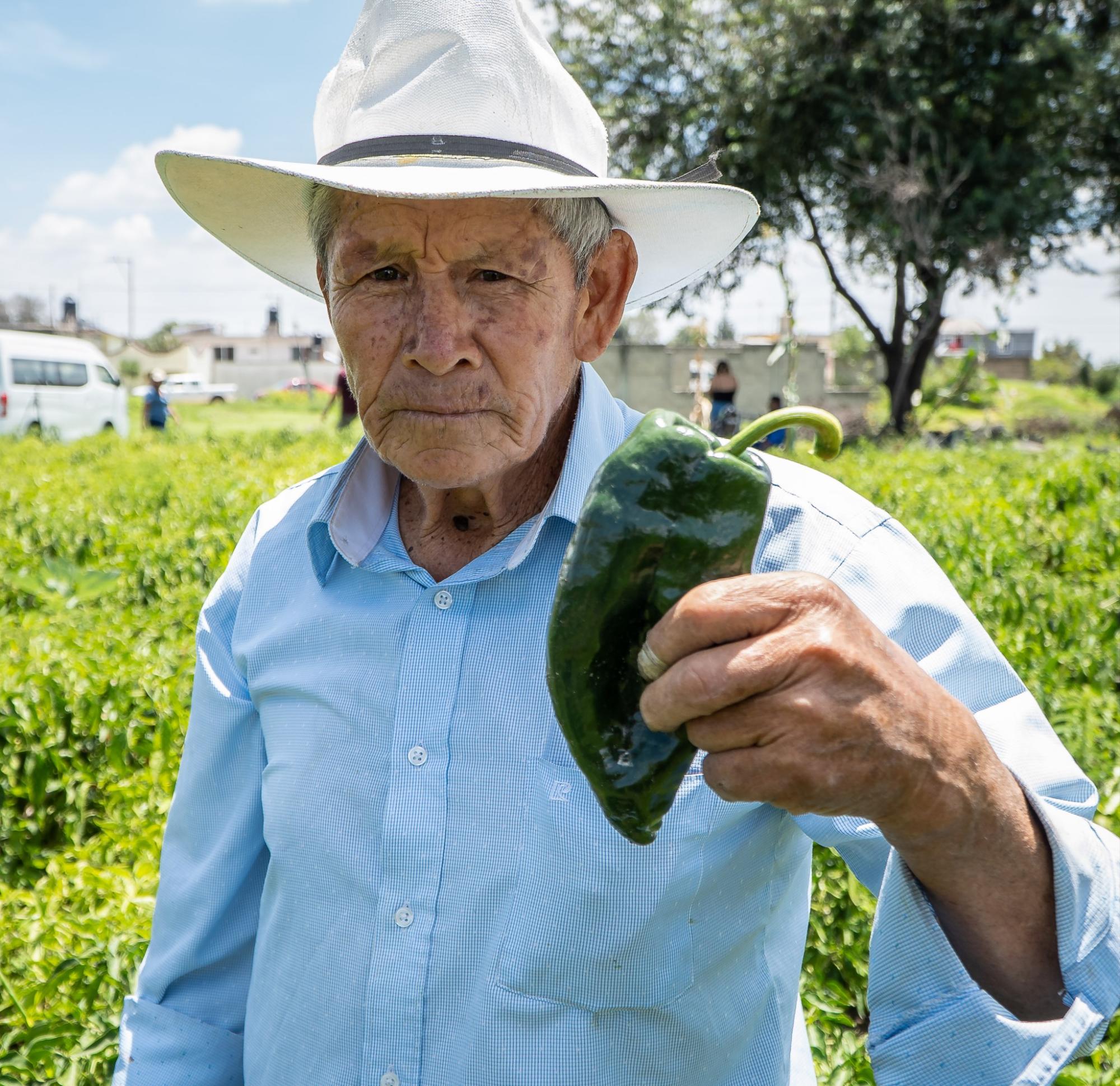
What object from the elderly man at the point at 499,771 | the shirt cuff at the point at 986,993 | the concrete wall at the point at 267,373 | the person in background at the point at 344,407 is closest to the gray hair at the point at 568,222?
the elderly man at the point at 499,771

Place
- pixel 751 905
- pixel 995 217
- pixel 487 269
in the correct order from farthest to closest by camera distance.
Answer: pixel 995 217 → pixel 487 269 → pixel 751 905

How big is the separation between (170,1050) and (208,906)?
0.26 m

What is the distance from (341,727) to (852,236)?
70.6 ft

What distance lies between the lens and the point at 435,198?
5.24ft

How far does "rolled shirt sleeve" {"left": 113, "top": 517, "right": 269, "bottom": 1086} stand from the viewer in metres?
1.94

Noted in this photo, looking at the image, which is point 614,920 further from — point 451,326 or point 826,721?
point 451,326

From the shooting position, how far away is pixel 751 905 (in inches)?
63.7

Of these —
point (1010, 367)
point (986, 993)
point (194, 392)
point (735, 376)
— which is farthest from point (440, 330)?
point (1010, 367)

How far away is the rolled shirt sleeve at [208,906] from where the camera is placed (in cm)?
194

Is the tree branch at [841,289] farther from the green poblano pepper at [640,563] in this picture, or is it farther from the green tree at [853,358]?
the green poblano pepper at [640,563]

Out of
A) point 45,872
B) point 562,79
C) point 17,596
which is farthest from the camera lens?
point 17,596

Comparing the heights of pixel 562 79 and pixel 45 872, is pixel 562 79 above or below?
above

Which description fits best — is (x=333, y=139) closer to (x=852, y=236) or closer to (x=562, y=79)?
(x=562, y=79)

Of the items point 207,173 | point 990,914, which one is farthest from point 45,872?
point 990,914
